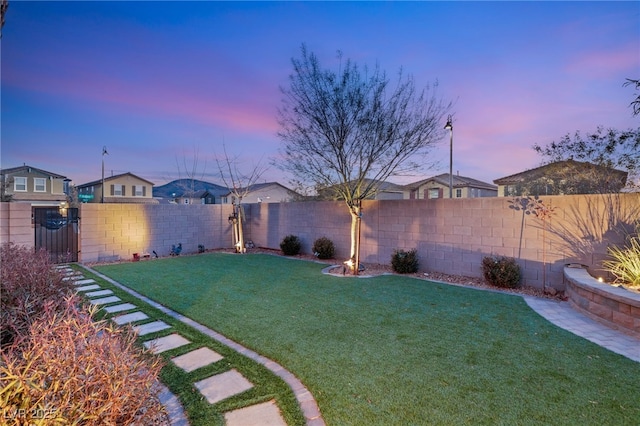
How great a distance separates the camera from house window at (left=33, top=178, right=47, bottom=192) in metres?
24.1

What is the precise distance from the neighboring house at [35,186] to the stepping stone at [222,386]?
88.7 feet

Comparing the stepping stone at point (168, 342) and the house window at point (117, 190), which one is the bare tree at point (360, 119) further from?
the house window at point (117, 190)

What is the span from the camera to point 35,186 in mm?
24141

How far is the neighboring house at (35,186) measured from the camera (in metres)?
23.0

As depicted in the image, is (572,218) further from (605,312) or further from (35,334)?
(35,334)

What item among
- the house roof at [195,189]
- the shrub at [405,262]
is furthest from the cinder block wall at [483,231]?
the house roof at [195,189]

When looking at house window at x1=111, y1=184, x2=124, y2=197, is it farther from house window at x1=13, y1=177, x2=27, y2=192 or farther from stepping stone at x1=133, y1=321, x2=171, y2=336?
stepping stone at x1=133, y1=321, x2=171, y2=336

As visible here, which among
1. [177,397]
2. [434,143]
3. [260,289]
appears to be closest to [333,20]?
[434,143]

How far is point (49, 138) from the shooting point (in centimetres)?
926

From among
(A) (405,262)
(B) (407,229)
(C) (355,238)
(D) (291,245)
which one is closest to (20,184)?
(D) (291,245)

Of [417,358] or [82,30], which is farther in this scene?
[82,30]

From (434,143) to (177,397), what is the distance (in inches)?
282

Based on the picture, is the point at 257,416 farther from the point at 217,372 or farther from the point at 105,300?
the point at 105,300

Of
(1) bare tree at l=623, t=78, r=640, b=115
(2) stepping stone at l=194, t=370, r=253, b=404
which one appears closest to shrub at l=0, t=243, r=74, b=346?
(2) stepping stone at l=194, t=370, r=253, b=404
